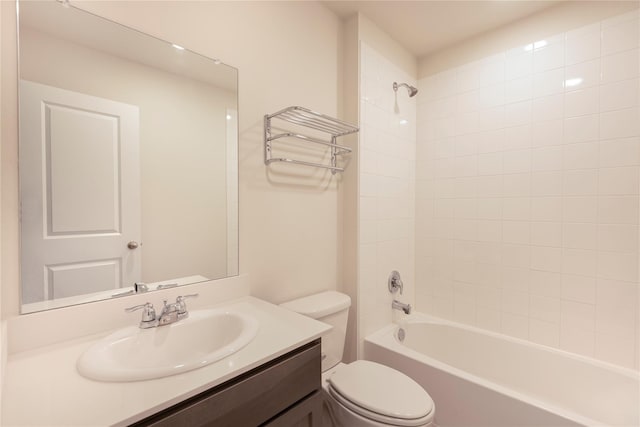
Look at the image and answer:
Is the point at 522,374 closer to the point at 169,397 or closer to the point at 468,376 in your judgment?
the point at 468,376

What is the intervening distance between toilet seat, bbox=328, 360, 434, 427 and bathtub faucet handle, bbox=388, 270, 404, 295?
69 centimetres

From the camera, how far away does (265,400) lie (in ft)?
2.72

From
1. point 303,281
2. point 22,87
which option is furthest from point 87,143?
point 303,281

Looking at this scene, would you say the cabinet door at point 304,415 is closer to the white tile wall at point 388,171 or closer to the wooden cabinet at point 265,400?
the wooden cabinet at point 265,400

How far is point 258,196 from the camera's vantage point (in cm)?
143

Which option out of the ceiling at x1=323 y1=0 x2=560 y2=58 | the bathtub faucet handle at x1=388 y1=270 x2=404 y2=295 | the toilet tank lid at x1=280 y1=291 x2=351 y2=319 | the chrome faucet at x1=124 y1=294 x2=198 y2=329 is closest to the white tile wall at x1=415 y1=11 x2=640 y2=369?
the ceiling at x1=323 y1=0 x2=560 y2=58

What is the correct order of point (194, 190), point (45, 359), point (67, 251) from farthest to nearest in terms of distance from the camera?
point (194, 190) < point (67, 251) < point (45, 359)

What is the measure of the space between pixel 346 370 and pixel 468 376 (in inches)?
25.2

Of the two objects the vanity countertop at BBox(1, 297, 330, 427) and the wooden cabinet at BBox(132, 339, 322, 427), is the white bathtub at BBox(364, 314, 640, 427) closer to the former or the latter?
the wooden cabinet at BBox(132, 339, 322, 427)

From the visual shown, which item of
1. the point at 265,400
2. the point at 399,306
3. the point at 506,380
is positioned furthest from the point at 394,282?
the point at 265,400

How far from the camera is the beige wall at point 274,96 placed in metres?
1.21

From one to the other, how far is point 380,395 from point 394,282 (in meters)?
0.93

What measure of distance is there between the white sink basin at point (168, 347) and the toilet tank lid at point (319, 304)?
0.41m

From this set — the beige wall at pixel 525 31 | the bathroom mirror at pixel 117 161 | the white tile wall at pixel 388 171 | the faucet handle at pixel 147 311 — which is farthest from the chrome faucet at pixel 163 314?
the beige wall at pixel 525 31
